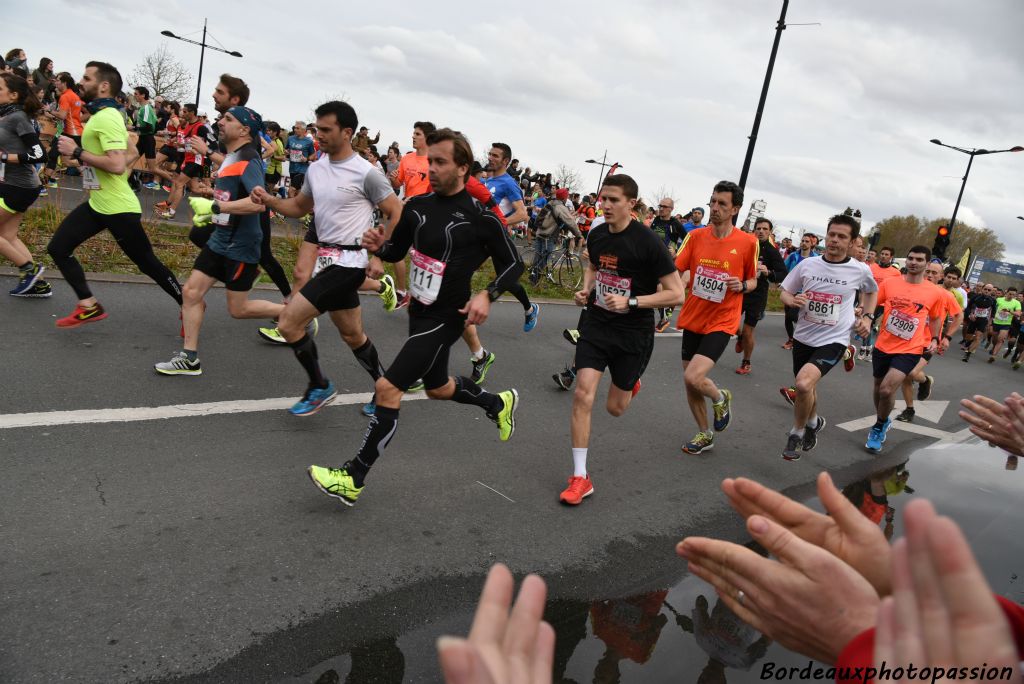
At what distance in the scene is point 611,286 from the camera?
484 cm

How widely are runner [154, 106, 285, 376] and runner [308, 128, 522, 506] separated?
1.82 metres

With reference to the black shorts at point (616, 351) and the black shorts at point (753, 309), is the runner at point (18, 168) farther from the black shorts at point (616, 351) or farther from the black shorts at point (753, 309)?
the black shorts at point (753, 309)

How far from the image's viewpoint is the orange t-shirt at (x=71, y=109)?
12211 millimetres

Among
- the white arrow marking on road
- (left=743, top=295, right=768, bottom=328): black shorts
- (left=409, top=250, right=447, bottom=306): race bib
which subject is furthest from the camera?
(left=743, top=295, right=768, bottom=328): black shorts

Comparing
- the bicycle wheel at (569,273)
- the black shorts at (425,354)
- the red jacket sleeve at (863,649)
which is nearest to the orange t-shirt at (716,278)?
the black shorts at (425,354)

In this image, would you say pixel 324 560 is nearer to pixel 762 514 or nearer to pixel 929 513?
pixel 762 514

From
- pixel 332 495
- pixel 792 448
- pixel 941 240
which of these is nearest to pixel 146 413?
pixel 332 495

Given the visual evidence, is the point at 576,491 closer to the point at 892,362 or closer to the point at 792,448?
the point at 792,448

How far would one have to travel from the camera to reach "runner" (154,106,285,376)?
5.31 meters

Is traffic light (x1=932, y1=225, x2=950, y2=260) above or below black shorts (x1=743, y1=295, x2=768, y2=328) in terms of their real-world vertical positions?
above

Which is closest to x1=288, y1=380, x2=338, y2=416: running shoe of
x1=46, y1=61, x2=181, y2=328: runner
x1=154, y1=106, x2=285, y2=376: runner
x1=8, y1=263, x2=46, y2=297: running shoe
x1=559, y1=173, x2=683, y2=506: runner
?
x1=154, y1=106, x2=285, y2=376: runner

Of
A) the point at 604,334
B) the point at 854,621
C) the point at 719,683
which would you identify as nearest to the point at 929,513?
the point at 854,621

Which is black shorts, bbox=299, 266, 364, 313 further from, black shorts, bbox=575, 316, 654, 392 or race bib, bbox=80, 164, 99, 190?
race bib, bbox=80, 164, 99, 190

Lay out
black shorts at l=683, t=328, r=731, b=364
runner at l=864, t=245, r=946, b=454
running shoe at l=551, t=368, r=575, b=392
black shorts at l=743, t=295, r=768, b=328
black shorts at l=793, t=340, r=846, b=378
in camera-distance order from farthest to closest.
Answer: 1. black shorts at l=743, t=295, r=768, b=328
2. running shoe at l=551, t=368, r=575, b=392
3. runner at l=864, t=245, r=946, b=454
4. black shorts at l=793, t=340, r=846, b=378
5. black shorts at l=683, t=328, r=731, b=364
